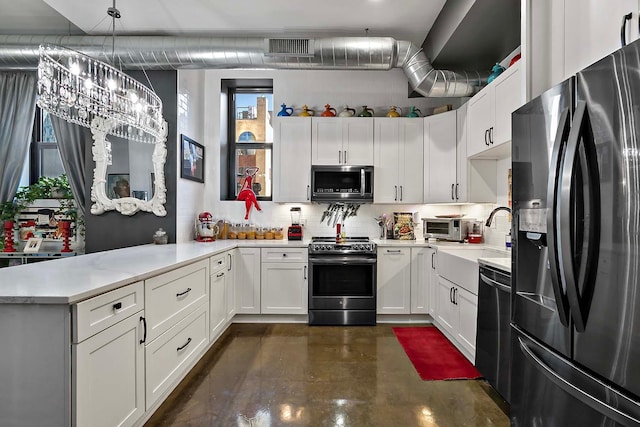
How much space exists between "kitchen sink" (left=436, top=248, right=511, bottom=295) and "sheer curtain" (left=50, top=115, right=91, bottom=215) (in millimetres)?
3846

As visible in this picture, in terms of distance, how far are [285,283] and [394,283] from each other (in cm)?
123

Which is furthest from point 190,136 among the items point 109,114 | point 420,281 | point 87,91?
point 420,281

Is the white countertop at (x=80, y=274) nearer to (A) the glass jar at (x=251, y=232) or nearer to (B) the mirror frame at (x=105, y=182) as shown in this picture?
(B) the mirror frame at (x=105, y=182)

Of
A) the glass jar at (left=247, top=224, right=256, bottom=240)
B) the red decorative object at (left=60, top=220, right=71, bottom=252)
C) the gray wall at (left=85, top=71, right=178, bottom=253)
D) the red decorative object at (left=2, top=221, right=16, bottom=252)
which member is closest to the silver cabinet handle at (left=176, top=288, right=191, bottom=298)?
the gray wall at (left=85, top=71, right=178, bottom=253)

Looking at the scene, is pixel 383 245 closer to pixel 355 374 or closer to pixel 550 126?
pixel 355 374

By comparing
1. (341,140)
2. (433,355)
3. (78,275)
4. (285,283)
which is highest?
(341,140)

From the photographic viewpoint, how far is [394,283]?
12.5 feet

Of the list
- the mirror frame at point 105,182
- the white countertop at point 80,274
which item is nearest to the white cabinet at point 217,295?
the white countertop at point 80,274

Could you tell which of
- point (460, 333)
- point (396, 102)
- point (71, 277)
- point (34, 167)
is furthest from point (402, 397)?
point (34, 167)

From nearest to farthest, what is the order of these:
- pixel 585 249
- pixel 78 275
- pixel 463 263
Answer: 1. pixel 585 249
2. pixel 78 275
3. pixel 463 263

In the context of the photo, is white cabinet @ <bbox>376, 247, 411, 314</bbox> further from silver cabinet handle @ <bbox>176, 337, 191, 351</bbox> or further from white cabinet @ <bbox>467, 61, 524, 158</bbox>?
silver cabinet handle @ <bbox>176, 337, 191, 351</bbox>

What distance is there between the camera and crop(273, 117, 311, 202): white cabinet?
159 inches

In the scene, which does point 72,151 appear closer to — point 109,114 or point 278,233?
point 109,114

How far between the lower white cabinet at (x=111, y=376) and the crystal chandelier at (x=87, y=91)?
145 centimetres
